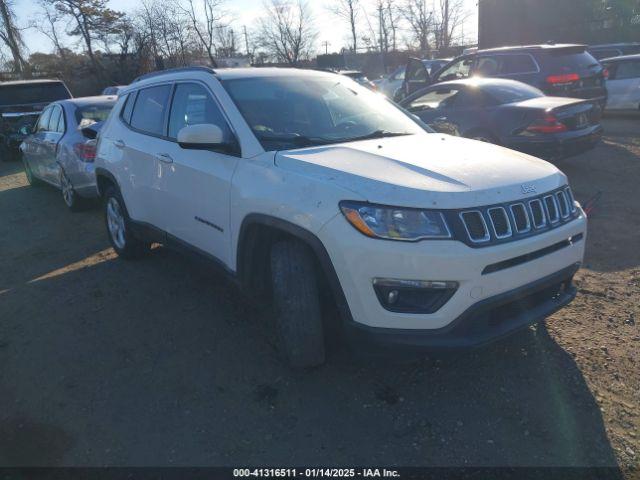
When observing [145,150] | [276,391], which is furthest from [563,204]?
[145,150]

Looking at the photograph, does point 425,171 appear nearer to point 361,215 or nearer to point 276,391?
point 361,215

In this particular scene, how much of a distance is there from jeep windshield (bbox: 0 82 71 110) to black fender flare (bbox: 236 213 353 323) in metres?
13.3

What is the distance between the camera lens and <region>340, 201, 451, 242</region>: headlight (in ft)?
8.25

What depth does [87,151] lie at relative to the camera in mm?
7039

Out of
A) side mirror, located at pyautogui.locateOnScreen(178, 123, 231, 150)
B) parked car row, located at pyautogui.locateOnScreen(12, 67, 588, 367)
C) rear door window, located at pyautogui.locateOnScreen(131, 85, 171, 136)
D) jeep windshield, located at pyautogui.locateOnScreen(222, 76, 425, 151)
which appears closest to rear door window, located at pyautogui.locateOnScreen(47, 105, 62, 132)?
rear door window, located at pyautogui.locateOnScreen(131, 85, 171, 136)

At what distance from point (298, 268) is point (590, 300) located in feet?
7.94

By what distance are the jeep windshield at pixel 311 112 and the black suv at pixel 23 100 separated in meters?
12.4

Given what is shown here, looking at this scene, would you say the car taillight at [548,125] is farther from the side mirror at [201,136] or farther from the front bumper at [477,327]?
the side mirror at [201,136]

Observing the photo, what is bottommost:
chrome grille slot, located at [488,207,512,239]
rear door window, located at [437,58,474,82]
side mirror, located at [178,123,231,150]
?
chrome grille slot, located at [488,207,512,239]

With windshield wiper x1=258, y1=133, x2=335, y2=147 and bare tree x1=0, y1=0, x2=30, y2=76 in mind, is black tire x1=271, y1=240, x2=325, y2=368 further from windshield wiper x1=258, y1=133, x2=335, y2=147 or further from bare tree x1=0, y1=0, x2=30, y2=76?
bare tree x1=0, y1=0, x2=30, y2=76

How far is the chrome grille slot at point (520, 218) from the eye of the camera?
269 centimetres

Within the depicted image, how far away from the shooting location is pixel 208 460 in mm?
2561

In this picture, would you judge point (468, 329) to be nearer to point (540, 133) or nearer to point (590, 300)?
point (590, 300)

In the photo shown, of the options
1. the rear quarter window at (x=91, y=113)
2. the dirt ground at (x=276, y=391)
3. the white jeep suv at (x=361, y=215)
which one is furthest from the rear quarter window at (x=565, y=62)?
the rear quarter window at (x=91, y=113)
